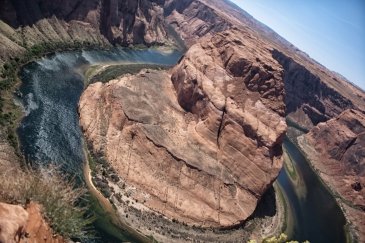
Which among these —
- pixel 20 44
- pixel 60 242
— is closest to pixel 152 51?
pixel 20 44

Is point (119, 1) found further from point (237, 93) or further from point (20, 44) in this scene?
point (237, 93)


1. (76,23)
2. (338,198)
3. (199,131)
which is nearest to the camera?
(199,131)

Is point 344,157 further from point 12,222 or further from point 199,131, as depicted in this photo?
point 12,222

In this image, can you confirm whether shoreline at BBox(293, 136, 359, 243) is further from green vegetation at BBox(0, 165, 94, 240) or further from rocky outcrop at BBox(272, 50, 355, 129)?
green vegetation at BBox(0, 165, 94, 240)

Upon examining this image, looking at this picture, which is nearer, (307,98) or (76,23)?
(76,23)

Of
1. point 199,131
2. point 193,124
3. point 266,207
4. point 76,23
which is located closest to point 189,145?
point 199,131

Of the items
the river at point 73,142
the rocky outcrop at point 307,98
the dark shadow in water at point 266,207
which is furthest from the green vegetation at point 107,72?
the rocky outcrop at point 307,98
